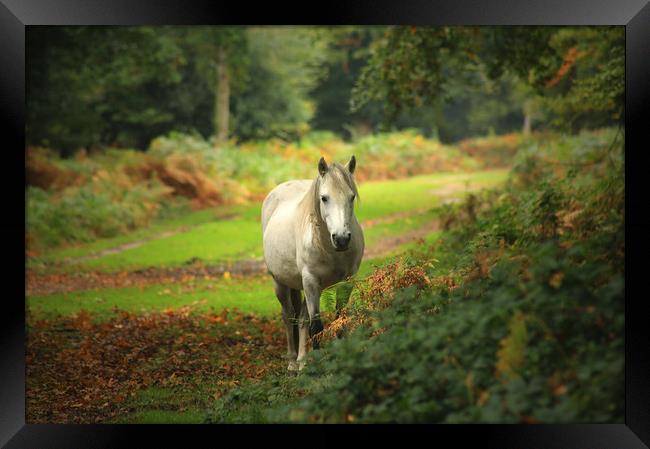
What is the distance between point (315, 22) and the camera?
5.90 meters

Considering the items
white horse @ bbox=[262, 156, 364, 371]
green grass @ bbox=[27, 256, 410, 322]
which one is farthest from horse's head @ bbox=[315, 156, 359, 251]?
green grass @ bbox=[27, 256, 410, 322]

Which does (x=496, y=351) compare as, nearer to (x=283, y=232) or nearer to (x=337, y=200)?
(x=337, y=200)

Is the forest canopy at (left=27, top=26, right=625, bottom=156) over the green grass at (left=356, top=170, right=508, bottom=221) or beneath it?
over

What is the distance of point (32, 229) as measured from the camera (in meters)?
15.0

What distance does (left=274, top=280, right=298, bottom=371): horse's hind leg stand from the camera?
7379 millimetres

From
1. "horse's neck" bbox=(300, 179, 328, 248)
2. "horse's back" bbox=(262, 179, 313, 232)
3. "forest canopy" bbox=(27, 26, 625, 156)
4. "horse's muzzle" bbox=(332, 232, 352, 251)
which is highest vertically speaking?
"forest canopy" bbox=(27, 26, 625, 156)

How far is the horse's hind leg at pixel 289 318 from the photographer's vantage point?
7.38 m

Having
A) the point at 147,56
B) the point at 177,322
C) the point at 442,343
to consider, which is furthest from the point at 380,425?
the point at 147,56

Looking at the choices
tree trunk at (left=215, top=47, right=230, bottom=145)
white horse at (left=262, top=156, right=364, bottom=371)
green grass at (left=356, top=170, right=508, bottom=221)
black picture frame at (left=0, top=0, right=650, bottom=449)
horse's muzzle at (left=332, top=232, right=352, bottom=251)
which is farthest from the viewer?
tree trunk at (left=215, top=47, right=230, bottom=145)

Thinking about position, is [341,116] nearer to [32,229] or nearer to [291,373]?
[32,229]

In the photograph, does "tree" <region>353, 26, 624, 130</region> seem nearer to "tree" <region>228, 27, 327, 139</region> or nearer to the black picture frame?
the black picture frame

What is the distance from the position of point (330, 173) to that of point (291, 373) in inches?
77.9

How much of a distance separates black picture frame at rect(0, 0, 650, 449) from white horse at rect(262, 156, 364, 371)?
136 cm

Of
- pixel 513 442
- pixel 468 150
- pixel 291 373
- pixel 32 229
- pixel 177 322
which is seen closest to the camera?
pixel 513 442
